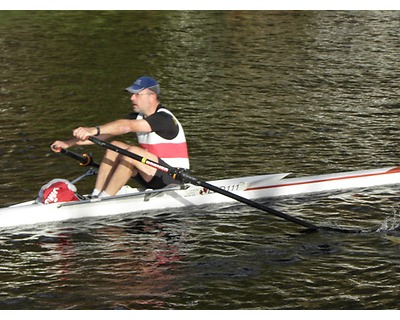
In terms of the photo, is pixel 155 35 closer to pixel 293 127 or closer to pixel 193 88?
pixel 193 88

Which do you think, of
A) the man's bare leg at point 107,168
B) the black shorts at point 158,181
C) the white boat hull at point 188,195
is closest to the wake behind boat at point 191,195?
the white boat hull at point 188,195

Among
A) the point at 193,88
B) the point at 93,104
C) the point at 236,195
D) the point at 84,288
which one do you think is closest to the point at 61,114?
Result: the point at 93,104

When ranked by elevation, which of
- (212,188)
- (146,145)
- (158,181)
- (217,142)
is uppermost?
(217,142)

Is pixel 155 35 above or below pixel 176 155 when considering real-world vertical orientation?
above

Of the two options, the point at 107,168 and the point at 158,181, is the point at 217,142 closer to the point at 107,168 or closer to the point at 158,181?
the point at 158,181

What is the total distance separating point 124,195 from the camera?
1641cm

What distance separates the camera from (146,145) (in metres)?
16.6

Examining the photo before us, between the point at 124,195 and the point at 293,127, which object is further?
the point at 293,127

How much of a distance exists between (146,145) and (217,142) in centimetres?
489

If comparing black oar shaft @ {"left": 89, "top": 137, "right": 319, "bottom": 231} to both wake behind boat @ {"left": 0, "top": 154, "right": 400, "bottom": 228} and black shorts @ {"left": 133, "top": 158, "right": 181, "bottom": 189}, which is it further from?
black shorts @ {"left": 133, "top": 158, "right": 181, "bottom": 189}

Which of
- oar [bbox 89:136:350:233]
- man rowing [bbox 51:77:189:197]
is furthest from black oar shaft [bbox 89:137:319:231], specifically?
man rowing [bbox 51:77:189:197]

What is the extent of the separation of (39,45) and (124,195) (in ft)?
51.6

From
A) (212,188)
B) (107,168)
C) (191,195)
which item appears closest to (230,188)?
(191,195)

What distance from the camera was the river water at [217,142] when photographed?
1372 cm
